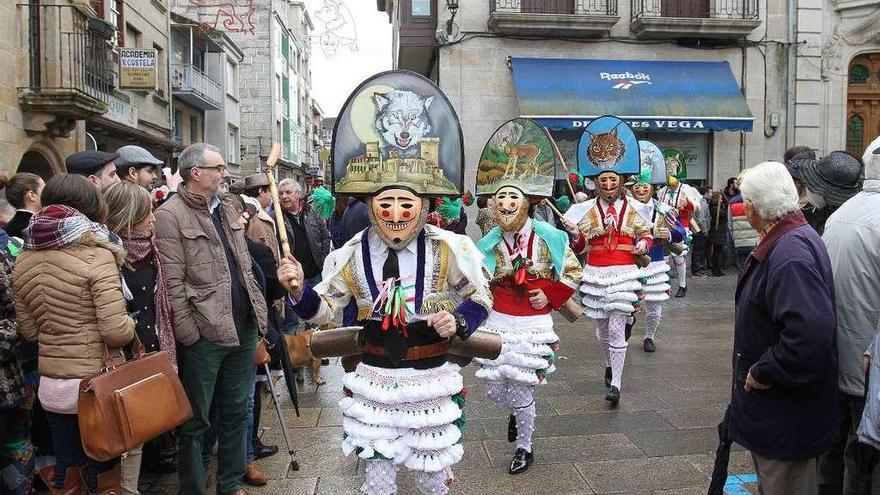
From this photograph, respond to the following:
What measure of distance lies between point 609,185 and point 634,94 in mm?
9657

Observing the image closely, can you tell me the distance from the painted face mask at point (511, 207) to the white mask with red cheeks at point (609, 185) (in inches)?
70.2

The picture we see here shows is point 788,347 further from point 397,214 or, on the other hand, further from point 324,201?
point 324,201

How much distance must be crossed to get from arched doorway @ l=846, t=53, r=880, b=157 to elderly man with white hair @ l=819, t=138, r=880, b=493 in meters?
15.0

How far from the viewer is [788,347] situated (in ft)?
9.33

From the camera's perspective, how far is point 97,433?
3318 millimetres

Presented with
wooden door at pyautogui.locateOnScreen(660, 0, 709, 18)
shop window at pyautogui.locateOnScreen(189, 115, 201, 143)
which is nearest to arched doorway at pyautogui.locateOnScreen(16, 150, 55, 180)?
wooden door at pyautogui.locateOnScreen(660, 0, 709, 18)

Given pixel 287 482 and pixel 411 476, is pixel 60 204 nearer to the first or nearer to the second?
pixel 287 482

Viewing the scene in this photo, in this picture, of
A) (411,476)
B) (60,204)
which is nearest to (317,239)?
(411,476)

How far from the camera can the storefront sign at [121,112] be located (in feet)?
56.5

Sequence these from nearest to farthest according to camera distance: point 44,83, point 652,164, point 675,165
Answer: point 652,164 < point 675,165 < point 44,83

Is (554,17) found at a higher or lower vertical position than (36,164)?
higher

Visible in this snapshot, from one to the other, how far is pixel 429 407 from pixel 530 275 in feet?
5.57

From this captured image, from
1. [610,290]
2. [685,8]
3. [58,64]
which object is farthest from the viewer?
[685,8]

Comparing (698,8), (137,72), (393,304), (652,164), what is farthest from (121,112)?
(393,304)
